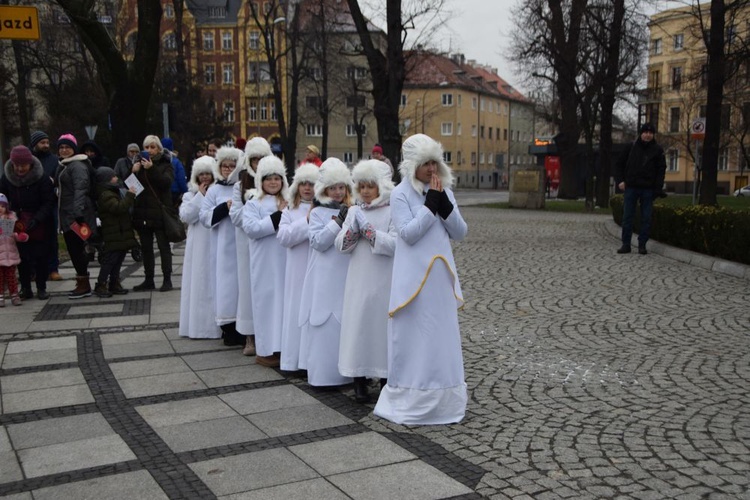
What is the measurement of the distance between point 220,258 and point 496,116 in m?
93.0

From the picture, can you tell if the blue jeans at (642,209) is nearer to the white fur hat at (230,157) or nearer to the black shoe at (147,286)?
the black shoe at (147,286)

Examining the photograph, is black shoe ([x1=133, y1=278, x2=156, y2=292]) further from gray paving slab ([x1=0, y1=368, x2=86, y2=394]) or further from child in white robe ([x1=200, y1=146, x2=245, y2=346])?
gray paving slab ([x1=0, y1=368, x2=86, y2=394])

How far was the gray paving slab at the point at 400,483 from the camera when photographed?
13.6 ft

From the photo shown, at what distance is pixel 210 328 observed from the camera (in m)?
8.16

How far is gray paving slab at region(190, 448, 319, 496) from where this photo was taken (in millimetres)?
4289

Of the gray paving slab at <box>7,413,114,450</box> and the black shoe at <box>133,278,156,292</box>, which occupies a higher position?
the black shoe at <box>133,278,156,292</box>

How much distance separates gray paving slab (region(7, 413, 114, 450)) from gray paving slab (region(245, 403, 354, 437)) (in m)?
1.00

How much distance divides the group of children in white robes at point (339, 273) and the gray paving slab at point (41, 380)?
149 centimetres

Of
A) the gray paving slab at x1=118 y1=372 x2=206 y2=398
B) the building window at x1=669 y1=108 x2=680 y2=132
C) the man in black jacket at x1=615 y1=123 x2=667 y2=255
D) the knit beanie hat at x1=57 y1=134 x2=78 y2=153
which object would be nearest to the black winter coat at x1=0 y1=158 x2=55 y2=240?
the knit beanie hat at x1=57 y1=134 x2=78 y2=153

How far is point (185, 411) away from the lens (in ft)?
18.6

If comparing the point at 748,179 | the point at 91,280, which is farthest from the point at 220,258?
the point at 748,179

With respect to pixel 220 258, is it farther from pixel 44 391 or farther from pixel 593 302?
pixel 593 302

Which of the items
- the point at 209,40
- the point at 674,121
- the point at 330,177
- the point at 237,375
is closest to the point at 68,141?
the point at 237,375

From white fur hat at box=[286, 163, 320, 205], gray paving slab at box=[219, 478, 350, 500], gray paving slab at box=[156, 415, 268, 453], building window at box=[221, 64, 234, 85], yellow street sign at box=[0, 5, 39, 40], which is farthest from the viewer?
building window at box=[221, 64, 234, 85]
